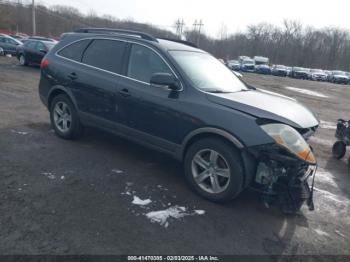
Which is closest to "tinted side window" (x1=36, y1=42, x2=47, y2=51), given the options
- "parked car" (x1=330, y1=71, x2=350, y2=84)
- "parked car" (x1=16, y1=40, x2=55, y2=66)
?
"parked car" (x1=16, y1=40, x2=55, y2=66)

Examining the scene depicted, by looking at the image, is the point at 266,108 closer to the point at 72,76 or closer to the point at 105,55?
the point at 105,55

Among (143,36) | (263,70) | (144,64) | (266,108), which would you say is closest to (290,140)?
(266,108)

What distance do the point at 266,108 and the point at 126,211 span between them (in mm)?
2060

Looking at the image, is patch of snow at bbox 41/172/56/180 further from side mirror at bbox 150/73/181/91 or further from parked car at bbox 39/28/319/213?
side mirror at bbox 150/73/181/91

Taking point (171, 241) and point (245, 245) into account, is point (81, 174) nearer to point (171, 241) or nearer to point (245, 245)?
point (171, 241)

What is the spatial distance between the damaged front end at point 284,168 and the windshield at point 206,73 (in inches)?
43.1

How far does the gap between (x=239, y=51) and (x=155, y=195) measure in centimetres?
9445

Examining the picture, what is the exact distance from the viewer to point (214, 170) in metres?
3.84

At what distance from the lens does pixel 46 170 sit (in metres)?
4.26

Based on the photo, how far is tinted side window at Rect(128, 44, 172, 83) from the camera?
4316mm

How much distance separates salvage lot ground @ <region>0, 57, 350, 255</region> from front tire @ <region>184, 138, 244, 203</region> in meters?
0.17

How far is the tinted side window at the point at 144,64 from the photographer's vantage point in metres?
4.32

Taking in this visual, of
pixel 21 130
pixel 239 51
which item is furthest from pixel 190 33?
pixel 21 130

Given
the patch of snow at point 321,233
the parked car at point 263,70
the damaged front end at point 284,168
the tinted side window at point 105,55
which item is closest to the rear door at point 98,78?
the tinted side window at point 105,55
